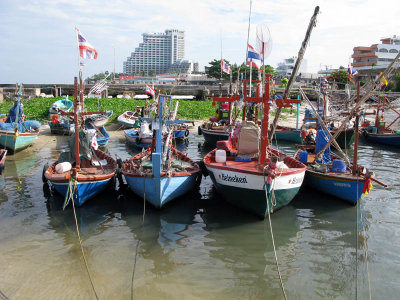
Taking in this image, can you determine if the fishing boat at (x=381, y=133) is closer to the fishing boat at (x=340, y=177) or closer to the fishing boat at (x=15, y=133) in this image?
the fishing boat at (x=340, y=177)

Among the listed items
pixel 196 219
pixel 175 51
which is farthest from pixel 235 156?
pixel 175 51

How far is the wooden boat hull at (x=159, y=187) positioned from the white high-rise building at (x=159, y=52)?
180 m

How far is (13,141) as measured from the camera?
70.0 ft

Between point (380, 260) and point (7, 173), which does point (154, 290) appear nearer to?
point (380, 260)

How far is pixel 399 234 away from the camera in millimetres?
11070

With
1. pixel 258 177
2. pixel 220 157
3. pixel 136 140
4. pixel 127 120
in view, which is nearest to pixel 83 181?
pixel 220 157

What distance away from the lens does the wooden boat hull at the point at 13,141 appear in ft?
68.6

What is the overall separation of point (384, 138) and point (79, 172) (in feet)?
76.8

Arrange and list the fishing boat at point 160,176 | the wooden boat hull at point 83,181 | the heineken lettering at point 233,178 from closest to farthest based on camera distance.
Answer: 1. the heineken lettering at point 233,178
2. the fishing boat at point 160,176
3. the wooden boat hull at point 83,181

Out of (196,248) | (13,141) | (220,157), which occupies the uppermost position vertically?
(220,157)

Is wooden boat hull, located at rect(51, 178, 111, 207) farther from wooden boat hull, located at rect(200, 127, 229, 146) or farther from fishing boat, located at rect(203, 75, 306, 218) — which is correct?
wooden boat hull, located at rect(200, 127, 229, 146)

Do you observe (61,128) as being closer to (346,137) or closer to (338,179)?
(346,137)

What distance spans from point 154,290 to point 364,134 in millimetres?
26214

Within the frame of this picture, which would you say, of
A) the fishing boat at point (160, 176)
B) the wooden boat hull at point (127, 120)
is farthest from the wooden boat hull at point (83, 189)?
the wooden boat hull at point (127, 120)
